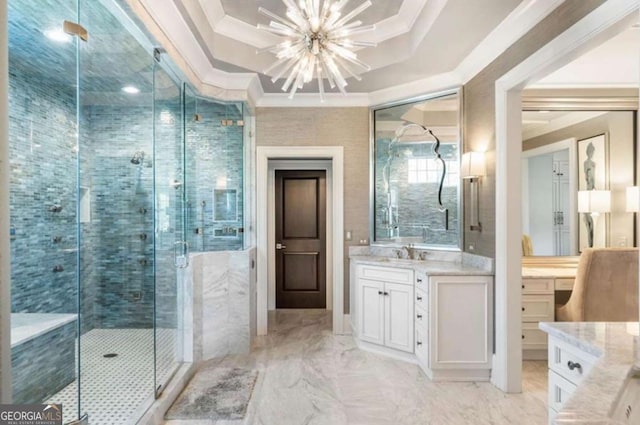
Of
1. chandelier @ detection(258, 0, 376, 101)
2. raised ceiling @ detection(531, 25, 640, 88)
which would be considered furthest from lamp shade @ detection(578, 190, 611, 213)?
chandelier @ detection(258, 0, 376, 101)

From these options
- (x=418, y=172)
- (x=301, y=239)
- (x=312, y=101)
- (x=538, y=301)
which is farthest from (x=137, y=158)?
(x=538, y=301)

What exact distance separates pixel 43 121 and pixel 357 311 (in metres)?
3.35

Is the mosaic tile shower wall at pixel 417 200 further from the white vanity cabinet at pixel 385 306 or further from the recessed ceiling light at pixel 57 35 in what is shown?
the recessed ceiling light at pixel 57 35

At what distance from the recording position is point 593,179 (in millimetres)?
3631

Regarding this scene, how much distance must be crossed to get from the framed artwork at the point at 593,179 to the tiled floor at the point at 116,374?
4.27m

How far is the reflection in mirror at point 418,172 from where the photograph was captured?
3605 mm

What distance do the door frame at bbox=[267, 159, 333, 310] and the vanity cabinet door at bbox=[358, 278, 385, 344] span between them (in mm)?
1437

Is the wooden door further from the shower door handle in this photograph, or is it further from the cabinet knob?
the cabinet knob

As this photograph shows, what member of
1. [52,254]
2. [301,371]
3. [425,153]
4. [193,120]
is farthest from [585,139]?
[52,254]

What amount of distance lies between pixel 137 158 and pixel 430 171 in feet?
9.87

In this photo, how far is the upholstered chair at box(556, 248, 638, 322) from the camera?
2.99m

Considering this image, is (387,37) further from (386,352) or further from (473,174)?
(386,352)

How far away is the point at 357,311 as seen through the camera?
3.80m

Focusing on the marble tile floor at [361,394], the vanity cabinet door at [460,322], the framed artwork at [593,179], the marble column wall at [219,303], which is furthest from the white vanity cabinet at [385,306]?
the framed artwork at [593,179]
